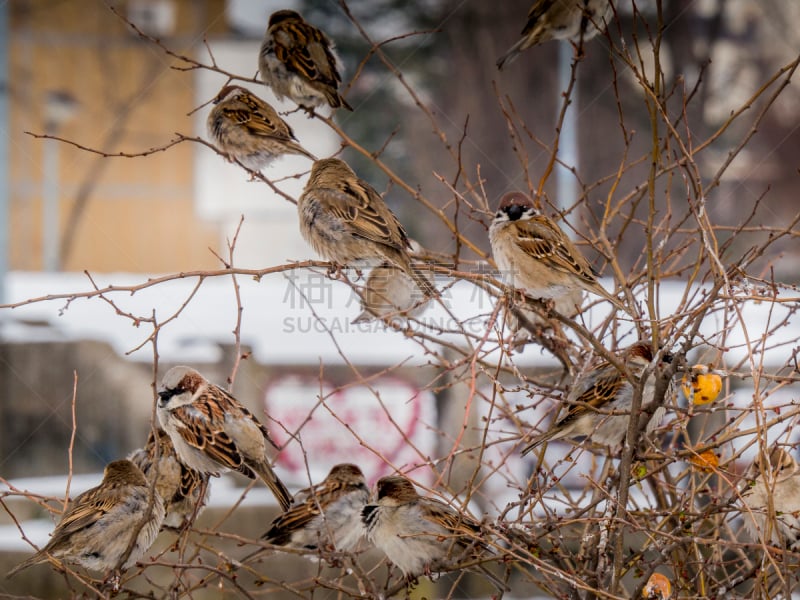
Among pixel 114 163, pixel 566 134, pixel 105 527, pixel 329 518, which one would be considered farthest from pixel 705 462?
pixel 114 163

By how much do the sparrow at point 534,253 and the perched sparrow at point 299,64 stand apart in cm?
55

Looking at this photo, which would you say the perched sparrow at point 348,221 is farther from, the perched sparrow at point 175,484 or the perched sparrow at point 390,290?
the perched sparrow at point 175,484

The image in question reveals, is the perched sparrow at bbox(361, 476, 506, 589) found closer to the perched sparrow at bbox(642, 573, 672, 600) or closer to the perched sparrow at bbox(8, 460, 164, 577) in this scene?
the perched sparrow at bbox(642, 573, 672, 600)

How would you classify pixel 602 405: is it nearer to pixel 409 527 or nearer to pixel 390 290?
pixel 409 527

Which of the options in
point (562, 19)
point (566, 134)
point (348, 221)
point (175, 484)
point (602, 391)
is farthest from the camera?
point (566, 134)

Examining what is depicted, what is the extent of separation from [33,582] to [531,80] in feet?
16.2

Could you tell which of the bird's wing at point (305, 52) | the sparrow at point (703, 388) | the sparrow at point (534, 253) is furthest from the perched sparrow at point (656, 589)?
the bird's wing at point (305, 52)

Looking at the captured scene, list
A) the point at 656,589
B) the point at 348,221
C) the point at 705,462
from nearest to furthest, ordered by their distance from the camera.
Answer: the point at 705,462 < the point at 656,589 < the point at 348,221

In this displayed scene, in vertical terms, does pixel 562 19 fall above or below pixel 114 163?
below

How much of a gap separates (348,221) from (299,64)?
45 cm

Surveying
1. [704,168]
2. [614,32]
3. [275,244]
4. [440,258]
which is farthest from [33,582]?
[704,168]

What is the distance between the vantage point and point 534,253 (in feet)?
8.43

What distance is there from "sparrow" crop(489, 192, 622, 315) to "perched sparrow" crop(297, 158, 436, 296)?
0.79 ft

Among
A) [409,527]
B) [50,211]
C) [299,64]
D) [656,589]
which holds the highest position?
[50,211]
